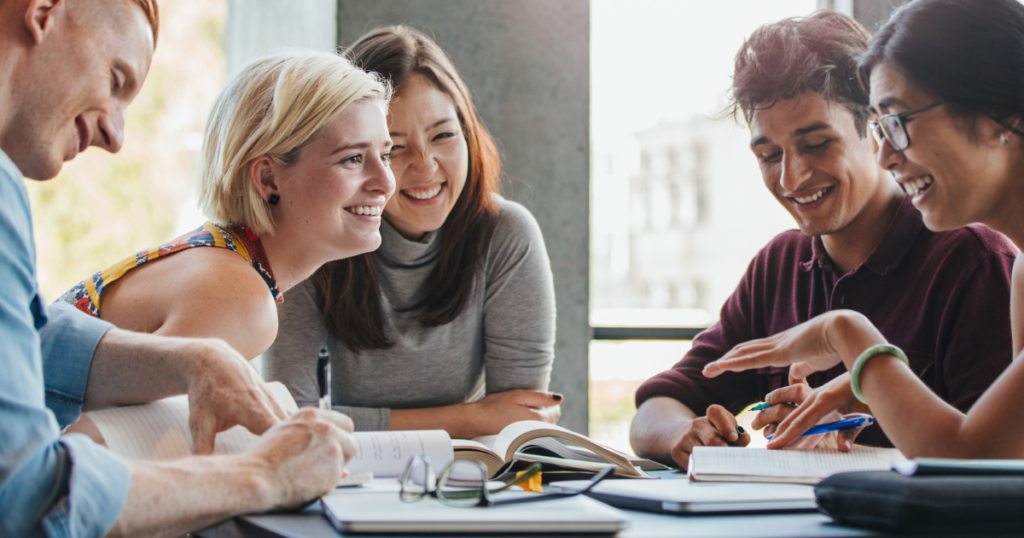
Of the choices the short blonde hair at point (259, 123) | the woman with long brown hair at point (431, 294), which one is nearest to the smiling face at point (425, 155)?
the woman with long brown hair at point (431, 294)

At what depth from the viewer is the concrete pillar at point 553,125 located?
9.96 feet

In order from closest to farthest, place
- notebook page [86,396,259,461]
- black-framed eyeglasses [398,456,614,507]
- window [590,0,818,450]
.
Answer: black-framed eyeglasses [398,456,614,507] < notebook page [86,396,259,461] < window [590,0,818,450]

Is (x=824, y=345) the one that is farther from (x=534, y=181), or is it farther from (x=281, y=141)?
(x=534, y=181)

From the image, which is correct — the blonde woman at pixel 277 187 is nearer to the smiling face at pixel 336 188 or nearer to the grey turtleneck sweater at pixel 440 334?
the smiling face at pixel 336 188

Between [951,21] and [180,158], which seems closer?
[951,21]

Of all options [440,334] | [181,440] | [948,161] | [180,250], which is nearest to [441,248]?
[440,334]

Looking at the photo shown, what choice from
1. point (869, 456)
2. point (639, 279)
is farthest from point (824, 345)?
point (639, 279)

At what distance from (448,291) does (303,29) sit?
5.32 feet

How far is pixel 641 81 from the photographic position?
11.2 feet

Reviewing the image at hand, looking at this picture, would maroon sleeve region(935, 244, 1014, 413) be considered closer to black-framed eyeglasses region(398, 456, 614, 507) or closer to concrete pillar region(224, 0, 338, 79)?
black-framed eyeglasses region(398, 456, 614, 507)

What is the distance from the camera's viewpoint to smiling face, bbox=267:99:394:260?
161 cm

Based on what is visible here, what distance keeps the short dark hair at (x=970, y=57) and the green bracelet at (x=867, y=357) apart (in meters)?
0.40

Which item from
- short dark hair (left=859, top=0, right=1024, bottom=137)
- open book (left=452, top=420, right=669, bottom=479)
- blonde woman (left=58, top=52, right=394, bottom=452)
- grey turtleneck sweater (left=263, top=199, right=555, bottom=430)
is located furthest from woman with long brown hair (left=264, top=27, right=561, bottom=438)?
short dark hair (left=859, top=0, right=1024, bottom=137)

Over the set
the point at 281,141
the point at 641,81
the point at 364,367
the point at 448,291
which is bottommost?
the point at 364,367
